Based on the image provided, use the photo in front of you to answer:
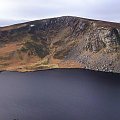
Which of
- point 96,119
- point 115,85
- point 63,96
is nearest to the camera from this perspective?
point 96,119

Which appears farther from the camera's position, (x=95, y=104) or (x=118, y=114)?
(x=95, y=104)

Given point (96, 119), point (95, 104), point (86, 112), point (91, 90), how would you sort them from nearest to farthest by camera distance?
point (96, 119) → point (86, 112) → point (95, 104) → point (91, 90)

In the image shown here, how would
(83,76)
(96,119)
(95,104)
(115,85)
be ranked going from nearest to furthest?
1. (96,119)
2. (95,104)
3. (115,85)
4. (83,76)

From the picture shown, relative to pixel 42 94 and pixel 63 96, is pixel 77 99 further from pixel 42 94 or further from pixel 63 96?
pixel 42 94

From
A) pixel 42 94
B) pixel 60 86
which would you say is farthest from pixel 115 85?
pixel 42 94

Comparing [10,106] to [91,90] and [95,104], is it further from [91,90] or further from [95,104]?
[91,90]

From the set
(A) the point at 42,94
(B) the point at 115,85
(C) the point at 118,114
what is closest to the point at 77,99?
(A) the point at 42,94
